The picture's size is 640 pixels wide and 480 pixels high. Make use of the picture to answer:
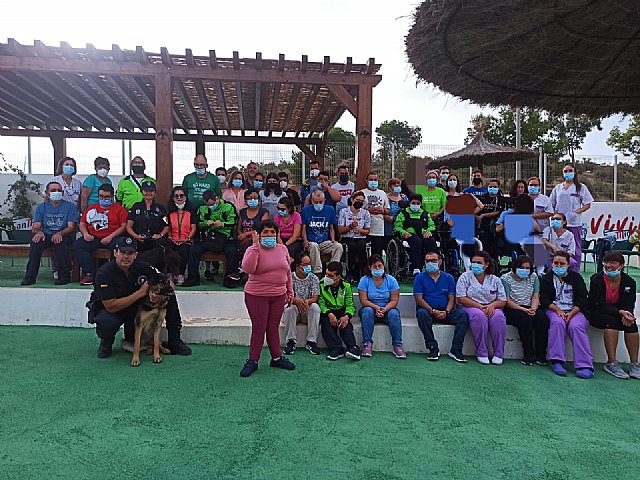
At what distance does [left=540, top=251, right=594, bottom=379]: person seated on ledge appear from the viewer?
5199mm

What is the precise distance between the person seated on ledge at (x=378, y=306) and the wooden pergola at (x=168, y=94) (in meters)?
2.69

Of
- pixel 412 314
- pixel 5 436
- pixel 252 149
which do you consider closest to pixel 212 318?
pixel 412 314

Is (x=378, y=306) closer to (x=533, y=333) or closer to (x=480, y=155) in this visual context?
(x=533, y=333)

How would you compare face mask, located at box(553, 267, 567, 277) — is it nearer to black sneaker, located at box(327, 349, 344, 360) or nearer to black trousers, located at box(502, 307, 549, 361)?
black trousers, located at box(502, 307, 549, 361)

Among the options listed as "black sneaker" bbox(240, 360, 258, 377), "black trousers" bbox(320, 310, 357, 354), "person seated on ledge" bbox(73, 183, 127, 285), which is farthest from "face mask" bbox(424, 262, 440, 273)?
"person seated on ledge" bbox(73, 183, 127, 285)

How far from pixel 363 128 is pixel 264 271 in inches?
159

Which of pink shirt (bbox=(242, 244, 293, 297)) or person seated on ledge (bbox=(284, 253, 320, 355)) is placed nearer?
pink shirt (bbox=(242, 244, 293, 297))

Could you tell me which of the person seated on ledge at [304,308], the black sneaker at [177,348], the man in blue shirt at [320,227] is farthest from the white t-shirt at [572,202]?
the black sneaker at [177,348]

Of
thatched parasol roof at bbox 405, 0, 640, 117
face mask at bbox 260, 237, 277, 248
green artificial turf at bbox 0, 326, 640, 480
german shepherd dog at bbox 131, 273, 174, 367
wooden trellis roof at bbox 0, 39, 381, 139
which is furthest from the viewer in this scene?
wooden trellis roof at bbox 0, 39, 381, 139

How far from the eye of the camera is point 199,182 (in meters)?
7.75

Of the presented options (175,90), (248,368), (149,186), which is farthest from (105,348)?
(175,90)

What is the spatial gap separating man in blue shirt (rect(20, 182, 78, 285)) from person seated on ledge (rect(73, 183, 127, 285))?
0.71ft

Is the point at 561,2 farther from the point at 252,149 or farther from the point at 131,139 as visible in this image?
the point at 131,139

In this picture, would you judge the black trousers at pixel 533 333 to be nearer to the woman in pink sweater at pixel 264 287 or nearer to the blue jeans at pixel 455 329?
the blue jeans at pixel 455 329
